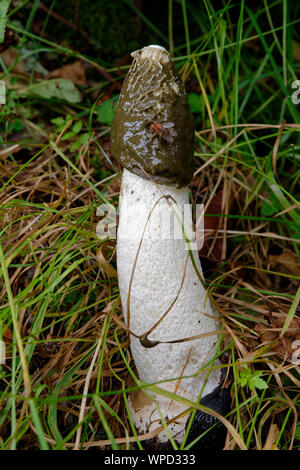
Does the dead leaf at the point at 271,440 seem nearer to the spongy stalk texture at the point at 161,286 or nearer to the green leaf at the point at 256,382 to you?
the green leaf at the point at 256,382

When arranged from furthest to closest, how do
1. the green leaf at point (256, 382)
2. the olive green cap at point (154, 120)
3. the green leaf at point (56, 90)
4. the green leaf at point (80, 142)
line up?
the green leaf at point (56, 90) < the green leaf at point (80, 142) < the green leaf at point (256, 382) < the olive green cap at point (154, 120)

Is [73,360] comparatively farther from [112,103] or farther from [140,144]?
[112,103]

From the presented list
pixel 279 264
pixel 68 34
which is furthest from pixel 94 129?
pixel 279 264

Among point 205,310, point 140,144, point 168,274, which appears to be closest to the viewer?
point 140,144

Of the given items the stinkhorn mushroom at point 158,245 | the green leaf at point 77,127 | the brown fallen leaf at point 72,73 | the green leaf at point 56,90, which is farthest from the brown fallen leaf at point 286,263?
the brown fallen leaf at point 72,73

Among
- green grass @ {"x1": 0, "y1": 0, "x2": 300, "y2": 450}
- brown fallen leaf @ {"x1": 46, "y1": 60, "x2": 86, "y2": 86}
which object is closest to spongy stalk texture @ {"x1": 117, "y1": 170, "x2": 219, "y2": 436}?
green grass @ {"x1": 0, "y1": 0, "x2": 300, "y2": 450}

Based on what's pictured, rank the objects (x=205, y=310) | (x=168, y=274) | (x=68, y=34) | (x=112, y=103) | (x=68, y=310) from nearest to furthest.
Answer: (x=168, y=274) < (x=205, y=310) < (x=68, y=310) < (x=112, y=103) < (x=68, y=34)

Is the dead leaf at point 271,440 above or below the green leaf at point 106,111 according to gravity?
below
